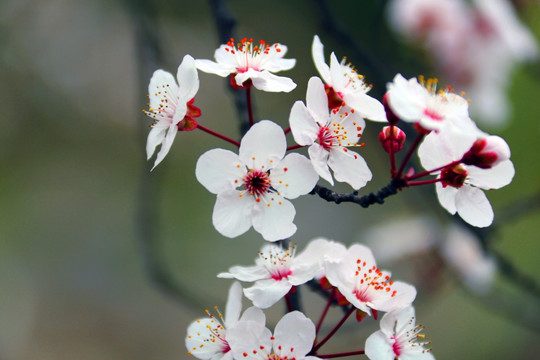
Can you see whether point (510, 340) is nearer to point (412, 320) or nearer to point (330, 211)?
point (330, 211)

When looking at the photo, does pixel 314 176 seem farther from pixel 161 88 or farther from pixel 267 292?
pixel 161 88

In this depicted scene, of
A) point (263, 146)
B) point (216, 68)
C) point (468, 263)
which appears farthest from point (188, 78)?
point (468, 263)

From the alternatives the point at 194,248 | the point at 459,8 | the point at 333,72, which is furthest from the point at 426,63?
the point at 194,248

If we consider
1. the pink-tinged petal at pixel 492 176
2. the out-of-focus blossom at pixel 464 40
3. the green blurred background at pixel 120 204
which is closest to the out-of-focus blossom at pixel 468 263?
the out-of-focus blossom at pixel 464 40

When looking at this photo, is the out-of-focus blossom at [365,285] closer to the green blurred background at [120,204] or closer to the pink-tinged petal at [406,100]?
the pink-tinged petal at [406,100]

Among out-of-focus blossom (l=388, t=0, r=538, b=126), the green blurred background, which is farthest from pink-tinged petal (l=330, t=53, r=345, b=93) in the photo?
the green blurred background

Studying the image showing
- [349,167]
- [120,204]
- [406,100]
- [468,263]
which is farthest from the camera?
[120,204]
